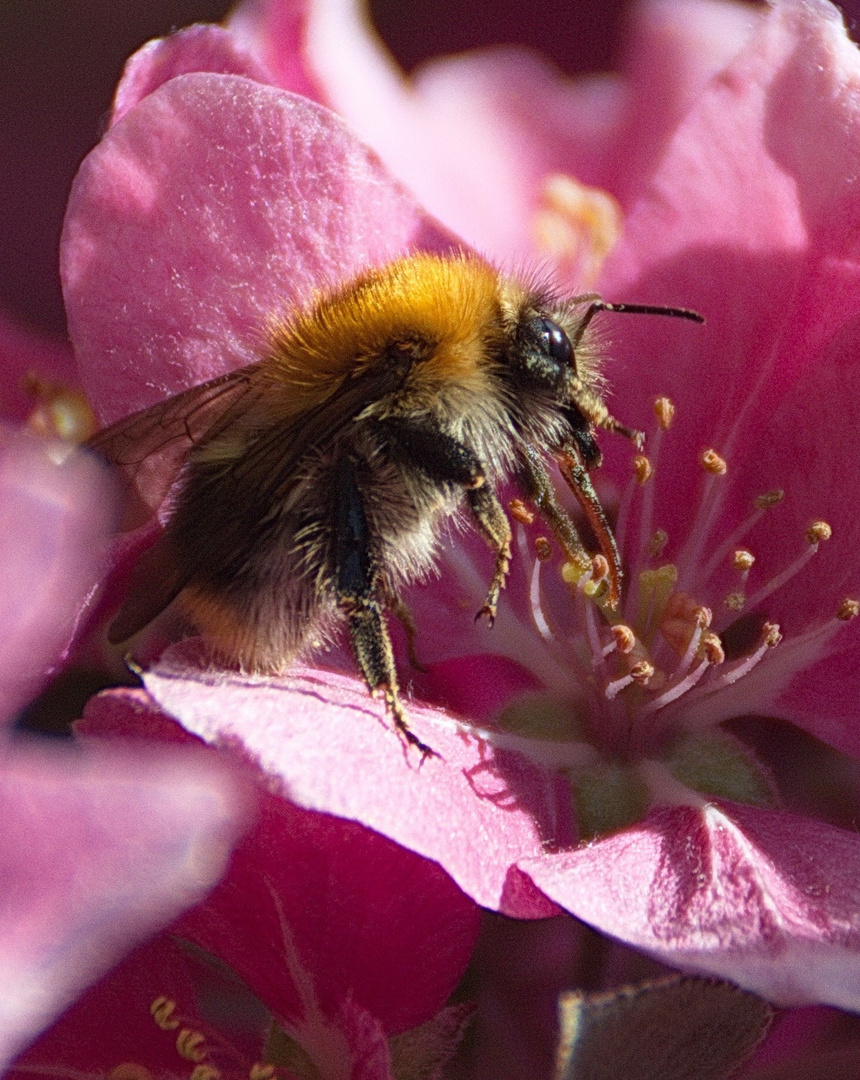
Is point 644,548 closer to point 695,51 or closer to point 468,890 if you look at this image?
point 468,890

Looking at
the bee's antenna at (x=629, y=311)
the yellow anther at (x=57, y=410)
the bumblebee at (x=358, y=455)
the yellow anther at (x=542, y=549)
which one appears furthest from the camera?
the yellow anther at (x=57, y=410)

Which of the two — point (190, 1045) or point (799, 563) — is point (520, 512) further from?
point (190, 1045)

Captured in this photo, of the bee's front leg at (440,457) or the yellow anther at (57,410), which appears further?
the yellow anther at (57,410)

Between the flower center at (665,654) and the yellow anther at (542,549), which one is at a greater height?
the yellow anther at (542,549)

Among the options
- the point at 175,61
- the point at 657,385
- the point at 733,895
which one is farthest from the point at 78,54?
the point at 733,895

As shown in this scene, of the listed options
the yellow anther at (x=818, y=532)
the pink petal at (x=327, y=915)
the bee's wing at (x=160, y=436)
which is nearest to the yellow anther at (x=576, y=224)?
the yellow anther at (x=818, y=532)

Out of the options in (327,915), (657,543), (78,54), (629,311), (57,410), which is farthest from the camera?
(78,54)

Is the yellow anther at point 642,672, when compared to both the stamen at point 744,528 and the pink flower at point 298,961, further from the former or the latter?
the pink flower at point 298,961

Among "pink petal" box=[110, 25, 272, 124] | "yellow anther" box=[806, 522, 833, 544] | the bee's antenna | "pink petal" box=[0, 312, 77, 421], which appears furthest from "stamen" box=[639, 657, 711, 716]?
"pink petal" box=[0, 312, 77, 421]
